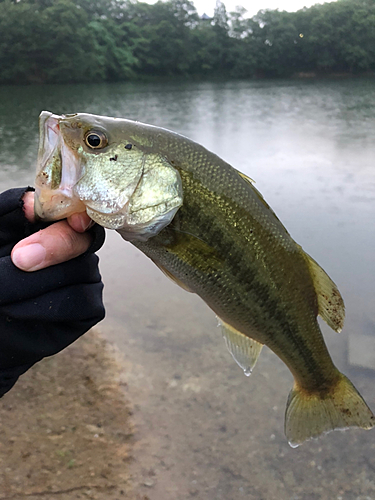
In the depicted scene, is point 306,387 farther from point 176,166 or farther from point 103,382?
point 103,382

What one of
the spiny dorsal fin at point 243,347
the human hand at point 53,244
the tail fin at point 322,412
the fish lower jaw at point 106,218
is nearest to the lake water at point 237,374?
the tail fin at point 322,412

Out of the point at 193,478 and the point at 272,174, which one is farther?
the point at 272,174

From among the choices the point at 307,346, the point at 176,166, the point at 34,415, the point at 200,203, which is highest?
the point at 176,166

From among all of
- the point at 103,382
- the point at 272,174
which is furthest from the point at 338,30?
the point at 103,382

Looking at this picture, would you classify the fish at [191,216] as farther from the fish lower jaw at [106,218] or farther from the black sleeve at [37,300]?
the black sleeve at [37,300]

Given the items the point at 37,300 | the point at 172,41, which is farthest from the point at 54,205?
the point at 172,41

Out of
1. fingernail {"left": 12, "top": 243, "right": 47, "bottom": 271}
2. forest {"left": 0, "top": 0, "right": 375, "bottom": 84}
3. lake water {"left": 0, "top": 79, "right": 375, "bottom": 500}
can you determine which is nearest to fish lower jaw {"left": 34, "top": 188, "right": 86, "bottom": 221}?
fingernail {"left": 12, "top": 243, "right": 47, "bottom": 271}
